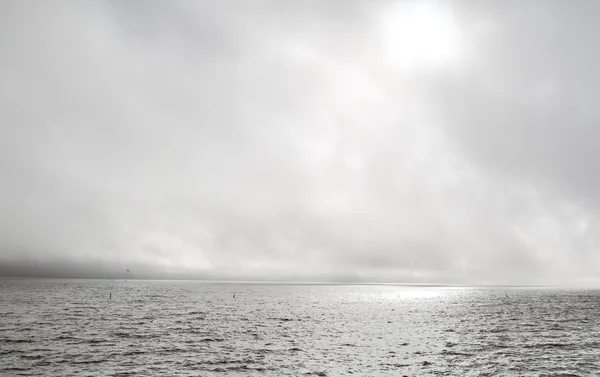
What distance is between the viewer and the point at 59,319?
80.8 meters

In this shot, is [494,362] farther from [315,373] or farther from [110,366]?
[110,366]

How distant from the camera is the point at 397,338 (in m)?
66.0

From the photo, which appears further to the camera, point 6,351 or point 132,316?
point 132,316

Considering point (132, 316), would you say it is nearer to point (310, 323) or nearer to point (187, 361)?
point (310, 323)

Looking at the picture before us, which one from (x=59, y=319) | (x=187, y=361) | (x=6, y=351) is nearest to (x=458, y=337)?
(x=187, y=361)

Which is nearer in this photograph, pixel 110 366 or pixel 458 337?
pixel 110 366

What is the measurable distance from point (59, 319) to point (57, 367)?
46864 millimetres

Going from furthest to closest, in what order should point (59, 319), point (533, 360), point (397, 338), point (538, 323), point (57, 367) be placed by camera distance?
point (538, 323) < point (59, 319) < point (397, 338) < point (533, 360) < point (57, 367)

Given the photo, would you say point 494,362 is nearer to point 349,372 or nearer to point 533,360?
point 533,360

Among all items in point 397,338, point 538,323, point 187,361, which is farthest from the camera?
point 538,323

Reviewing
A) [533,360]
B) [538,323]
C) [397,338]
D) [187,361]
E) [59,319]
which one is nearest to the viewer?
Answer: [187,361]

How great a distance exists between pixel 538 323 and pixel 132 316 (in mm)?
95764

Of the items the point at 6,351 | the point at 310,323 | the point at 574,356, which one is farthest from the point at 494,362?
the point at 6,351

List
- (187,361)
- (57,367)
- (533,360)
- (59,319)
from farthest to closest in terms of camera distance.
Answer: (59,319), (533,360), (187,361), (57,367)
